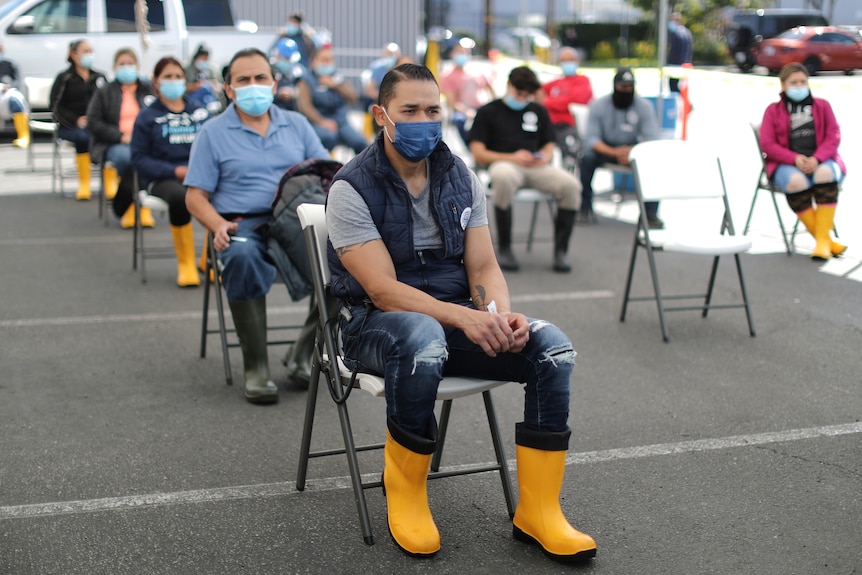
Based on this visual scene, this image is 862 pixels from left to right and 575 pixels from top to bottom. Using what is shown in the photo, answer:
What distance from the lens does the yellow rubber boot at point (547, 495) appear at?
11.2 ft

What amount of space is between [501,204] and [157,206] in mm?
2770

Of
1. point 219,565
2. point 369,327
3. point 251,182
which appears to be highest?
point 251,182

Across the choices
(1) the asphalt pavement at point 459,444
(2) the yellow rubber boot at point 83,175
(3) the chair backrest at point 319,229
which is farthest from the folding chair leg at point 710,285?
(2) the yellow rubber boot at point 83,175

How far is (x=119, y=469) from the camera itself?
14.1ft

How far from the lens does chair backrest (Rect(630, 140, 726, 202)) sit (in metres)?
6.87

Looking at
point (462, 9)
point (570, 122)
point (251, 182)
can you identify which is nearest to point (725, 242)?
point (251, 182)

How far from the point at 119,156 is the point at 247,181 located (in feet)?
14.1

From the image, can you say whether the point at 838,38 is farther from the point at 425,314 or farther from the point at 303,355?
the point at 425,314

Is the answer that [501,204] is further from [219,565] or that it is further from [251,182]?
[219,565]

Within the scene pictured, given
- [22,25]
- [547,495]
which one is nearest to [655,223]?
[547,495]

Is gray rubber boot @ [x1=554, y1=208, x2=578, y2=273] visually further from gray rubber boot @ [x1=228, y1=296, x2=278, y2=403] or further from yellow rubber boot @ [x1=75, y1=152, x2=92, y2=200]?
yellow rubber boot @ [x1=75, y1=152, x2=92, y2=200]

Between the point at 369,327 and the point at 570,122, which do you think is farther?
the point at 570,122

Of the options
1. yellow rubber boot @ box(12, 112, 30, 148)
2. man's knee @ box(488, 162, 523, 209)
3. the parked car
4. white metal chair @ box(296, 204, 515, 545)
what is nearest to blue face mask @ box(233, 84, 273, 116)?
white metal chair @ box(296, 204, 515, 545)

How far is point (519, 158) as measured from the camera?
864 cm
